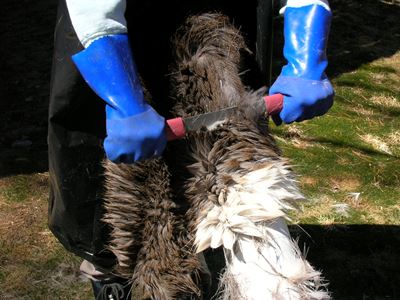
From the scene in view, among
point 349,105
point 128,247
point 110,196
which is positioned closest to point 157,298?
point 128,247

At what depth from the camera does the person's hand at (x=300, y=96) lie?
5.18 ft

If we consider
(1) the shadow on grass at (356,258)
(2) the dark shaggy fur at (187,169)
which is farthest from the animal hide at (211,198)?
(1) the shadow on grass at (356,258)

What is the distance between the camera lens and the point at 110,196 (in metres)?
1.72

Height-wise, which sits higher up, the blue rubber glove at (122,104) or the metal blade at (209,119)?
the blue rubber glove at (122,104)

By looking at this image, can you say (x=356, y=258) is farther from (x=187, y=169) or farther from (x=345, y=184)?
(x=187, y=169)

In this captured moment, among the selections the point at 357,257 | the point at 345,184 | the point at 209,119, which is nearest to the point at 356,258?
the point at 357,257

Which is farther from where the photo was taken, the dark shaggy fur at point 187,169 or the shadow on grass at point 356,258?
the shadow on grass at point 356,258

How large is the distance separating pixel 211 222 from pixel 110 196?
13.8 inches

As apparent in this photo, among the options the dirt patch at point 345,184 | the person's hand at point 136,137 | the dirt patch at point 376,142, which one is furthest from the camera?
the dirt patch at point 376,142

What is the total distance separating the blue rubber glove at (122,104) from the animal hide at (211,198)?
148 millimetres

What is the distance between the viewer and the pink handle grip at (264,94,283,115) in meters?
1.59

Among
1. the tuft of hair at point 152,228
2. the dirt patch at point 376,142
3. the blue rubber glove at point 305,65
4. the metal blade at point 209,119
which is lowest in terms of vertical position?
the dirt patch at point 376,142

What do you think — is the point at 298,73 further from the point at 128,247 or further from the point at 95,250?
the point at 95,250

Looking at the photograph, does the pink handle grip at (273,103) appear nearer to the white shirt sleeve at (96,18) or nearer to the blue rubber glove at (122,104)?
the blue rubber glove at (122,104)
